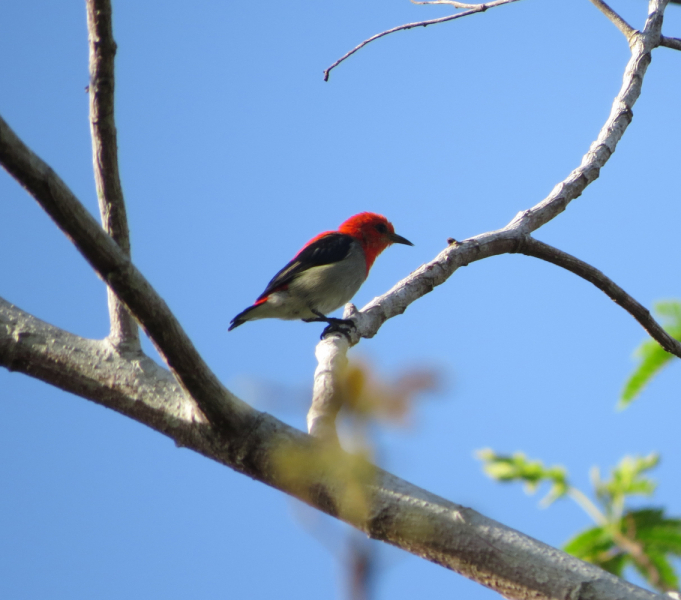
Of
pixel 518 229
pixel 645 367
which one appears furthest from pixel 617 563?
pixel 518 229

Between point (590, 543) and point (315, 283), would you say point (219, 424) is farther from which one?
point (590, 543)

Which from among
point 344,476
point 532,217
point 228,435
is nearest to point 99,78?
point 228,435

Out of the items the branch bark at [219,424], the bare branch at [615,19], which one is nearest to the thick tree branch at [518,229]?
the bare branch at [615,19]

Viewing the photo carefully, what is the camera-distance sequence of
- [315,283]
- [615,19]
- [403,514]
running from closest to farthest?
[403,514], [615,19], [315,283]

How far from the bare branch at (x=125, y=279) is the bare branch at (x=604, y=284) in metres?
2.73

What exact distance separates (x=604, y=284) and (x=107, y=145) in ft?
9.37

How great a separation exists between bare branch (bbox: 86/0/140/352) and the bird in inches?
133

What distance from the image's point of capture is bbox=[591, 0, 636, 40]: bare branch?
524 centimetres

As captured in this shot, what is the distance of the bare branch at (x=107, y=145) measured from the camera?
247 cm

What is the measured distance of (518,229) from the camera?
4.25 m

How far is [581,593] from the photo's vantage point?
5.41ft

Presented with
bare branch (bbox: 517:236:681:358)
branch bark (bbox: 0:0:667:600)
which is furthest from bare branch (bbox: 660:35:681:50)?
branch bark (bbox: 0:0:667:600)

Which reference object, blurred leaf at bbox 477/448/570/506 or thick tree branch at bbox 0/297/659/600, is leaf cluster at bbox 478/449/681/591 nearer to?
blurred leaf at bbox 477/448/570/506

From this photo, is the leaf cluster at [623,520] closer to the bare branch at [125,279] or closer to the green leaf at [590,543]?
the green leaf at [590,543]
